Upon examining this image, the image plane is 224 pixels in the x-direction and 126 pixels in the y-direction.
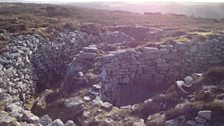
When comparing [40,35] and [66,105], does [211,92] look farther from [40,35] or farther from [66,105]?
[40,35]

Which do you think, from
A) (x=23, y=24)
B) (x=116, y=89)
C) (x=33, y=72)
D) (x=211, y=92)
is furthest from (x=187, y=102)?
(x=23, y=24)

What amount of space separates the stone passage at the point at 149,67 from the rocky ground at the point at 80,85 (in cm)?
20

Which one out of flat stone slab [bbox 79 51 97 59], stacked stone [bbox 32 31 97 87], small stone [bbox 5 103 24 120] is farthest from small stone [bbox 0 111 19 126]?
flat stone slab [bbox 79 51 97 59]

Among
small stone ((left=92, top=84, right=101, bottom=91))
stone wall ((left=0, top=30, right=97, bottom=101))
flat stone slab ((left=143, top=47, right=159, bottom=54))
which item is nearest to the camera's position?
stone wall ((left=0, top=30, right=97, bottom=101))

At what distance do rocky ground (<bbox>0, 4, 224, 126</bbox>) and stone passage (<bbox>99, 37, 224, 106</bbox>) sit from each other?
0.20 meters

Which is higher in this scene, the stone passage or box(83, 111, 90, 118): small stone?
the stone passage

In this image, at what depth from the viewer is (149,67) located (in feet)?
85.4

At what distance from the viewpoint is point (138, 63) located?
85.1 ft

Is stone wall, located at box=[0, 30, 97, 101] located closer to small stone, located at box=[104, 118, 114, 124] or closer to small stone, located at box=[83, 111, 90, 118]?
small stone, located at box=[83, 111, 90, 118]

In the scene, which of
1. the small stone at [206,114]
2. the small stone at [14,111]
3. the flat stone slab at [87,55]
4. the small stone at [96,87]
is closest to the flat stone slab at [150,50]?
the flat stone slab at [87,55]

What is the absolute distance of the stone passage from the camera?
80.2ft

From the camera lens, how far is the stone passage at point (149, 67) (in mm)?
24438

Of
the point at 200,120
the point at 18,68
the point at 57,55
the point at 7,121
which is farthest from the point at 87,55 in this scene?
the point at 7,121

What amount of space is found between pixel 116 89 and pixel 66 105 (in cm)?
435
